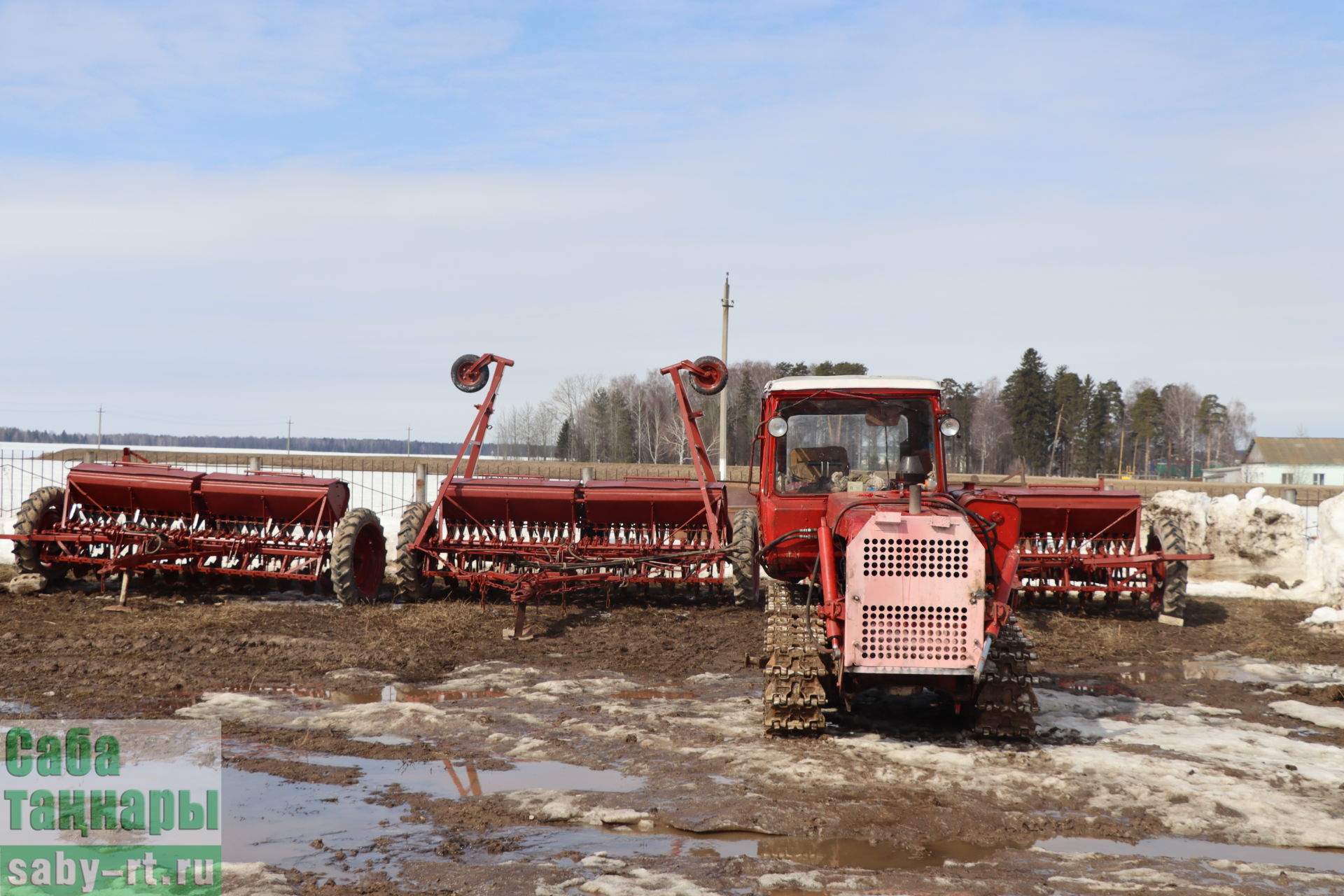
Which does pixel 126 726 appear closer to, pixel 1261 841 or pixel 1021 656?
pixel 1021 656

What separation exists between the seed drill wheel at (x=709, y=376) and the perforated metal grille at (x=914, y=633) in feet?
22.7

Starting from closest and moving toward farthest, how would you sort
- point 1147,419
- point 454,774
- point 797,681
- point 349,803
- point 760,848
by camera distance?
1. point 760,848
2. point 349,803
3. point 454,774
4. point 797,681
5. point 1147,419

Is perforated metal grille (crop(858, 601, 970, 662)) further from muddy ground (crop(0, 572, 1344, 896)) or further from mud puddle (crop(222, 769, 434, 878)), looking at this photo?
mud puddle (crop(222, 769, 434, 878))

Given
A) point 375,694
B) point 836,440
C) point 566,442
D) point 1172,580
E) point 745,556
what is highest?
point 566,442

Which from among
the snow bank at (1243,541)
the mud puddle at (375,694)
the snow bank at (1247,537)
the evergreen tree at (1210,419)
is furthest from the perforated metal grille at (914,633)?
the evergreen tree at (1210,419)

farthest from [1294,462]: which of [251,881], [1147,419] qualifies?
[251,881]

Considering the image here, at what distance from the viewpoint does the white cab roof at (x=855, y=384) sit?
8.55 m

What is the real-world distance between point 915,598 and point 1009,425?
76.9m

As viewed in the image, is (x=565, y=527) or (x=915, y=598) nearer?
(x=915, y=598)

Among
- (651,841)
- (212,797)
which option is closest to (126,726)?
(212,797)

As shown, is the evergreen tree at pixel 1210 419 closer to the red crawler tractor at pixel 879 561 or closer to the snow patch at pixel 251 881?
the red crawler tractor at pixel 879 561

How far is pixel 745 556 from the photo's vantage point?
42.7ft

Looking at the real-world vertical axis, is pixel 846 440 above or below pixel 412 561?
above

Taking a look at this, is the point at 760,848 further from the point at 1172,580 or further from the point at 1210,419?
the point at 1210,419
